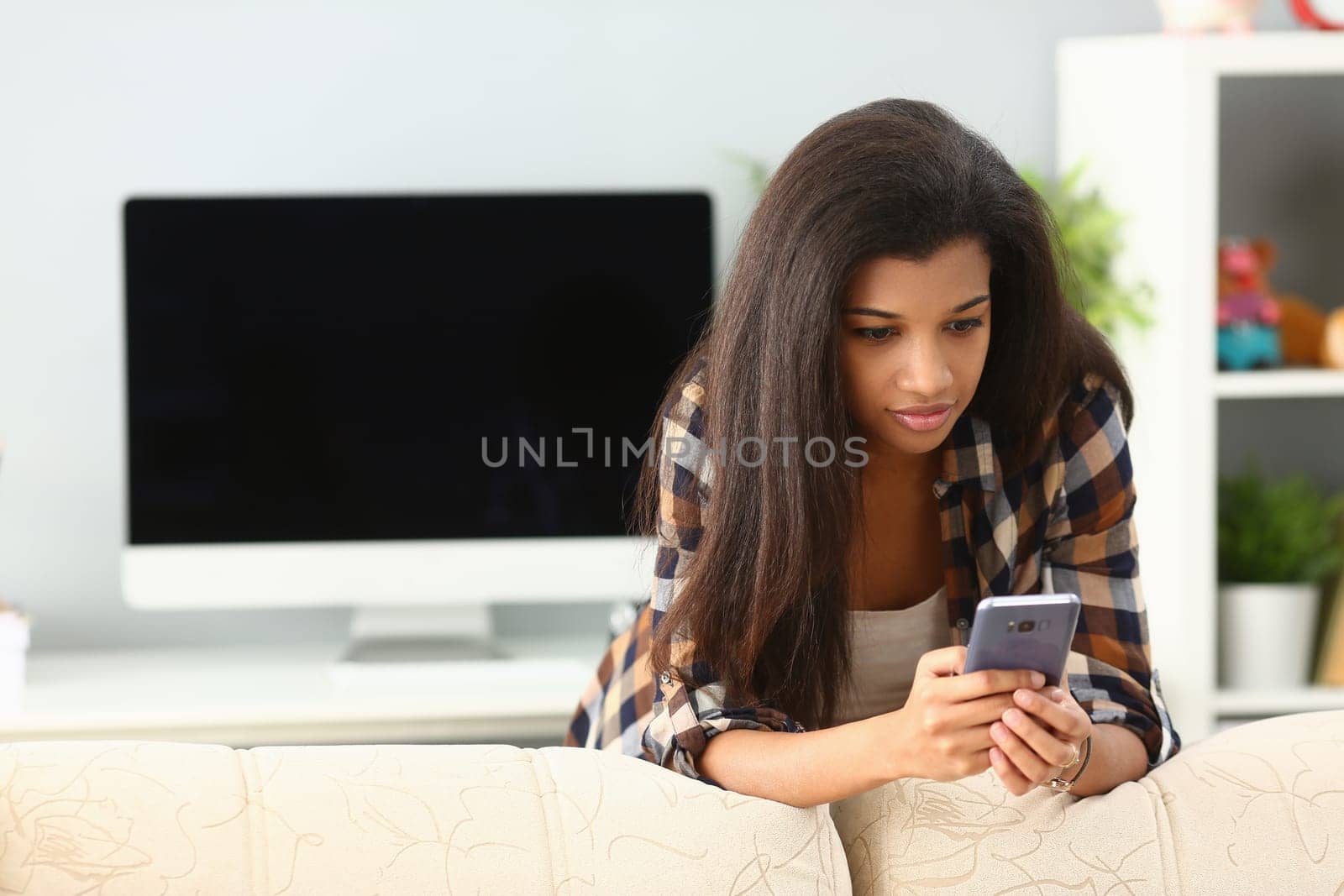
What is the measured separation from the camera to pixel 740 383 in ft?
3.86

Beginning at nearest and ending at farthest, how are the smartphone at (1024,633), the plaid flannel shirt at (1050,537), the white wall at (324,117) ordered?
the smartphone at (1024,633) < the plaid flannel shirt at (1050,537) < the white wall at (324,117)

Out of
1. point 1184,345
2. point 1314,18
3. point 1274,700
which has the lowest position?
point 1274,700

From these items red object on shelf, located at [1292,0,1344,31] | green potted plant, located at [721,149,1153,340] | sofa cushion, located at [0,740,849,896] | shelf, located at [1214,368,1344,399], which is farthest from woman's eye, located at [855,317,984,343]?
red object on shelf, located at [1292,0,1344,31]

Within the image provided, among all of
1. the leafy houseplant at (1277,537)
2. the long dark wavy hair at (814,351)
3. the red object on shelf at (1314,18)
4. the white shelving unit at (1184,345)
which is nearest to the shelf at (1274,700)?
the white shelving unit at (1184,345)

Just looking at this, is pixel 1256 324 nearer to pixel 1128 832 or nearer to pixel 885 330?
pixel 885 330

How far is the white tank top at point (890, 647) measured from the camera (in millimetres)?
1324

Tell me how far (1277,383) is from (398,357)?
54.3 inches

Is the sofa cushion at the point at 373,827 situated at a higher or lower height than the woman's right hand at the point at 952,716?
lower

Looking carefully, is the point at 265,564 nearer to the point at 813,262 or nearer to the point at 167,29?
the point at 167,29

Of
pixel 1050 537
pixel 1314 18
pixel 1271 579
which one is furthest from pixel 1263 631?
pixel 1050 537

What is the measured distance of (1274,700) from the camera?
228 centimetres

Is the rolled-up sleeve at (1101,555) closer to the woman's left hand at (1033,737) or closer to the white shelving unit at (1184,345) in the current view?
the woman's left hand at (1033,737)

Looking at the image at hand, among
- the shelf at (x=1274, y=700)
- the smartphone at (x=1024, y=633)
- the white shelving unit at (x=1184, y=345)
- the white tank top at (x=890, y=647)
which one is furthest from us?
the shelf at (x=1274, y=700)

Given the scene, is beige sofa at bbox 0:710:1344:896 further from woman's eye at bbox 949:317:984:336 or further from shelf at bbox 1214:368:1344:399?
shelf at bbox 1214:368:1344:399
